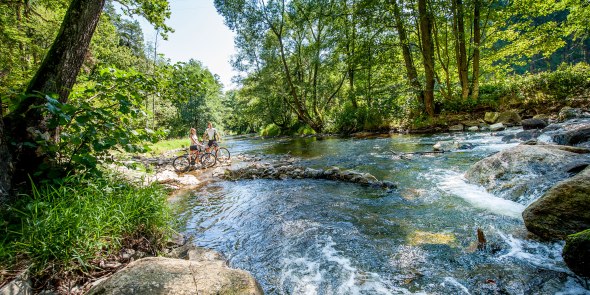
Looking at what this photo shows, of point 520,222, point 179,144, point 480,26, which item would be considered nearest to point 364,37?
point 480,26

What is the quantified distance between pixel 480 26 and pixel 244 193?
17706mm

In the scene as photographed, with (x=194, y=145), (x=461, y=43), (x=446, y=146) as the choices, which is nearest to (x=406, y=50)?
(x=461, y=43)

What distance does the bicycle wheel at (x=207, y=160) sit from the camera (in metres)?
12.2

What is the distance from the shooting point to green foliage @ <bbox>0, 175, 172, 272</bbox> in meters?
2.29

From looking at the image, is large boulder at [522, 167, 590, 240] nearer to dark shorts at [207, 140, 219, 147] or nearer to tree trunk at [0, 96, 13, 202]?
tree trunk at [0, 96, 13, 202]

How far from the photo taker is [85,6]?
3686 millimetres

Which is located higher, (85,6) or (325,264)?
(85,6)

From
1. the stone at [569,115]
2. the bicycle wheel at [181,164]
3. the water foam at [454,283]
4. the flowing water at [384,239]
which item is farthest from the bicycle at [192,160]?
the stone at [569,115]

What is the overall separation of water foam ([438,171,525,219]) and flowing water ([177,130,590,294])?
16 mm

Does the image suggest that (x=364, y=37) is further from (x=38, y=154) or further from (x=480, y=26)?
(x=38, y=154)

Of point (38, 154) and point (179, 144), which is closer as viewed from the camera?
point (38, 154)

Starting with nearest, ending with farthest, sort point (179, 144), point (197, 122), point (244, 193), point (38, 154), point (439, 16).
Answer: point (38, 154) → point (244, 193) → point (439, 16) → point (179, 144) → point (197, 122)

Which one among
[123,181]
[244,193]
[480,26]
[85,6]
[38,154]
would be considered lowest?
[244,193]

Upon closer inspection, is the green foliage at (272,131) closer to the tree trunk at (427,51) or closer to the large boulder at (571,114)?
the tree trunk at (427,51)
